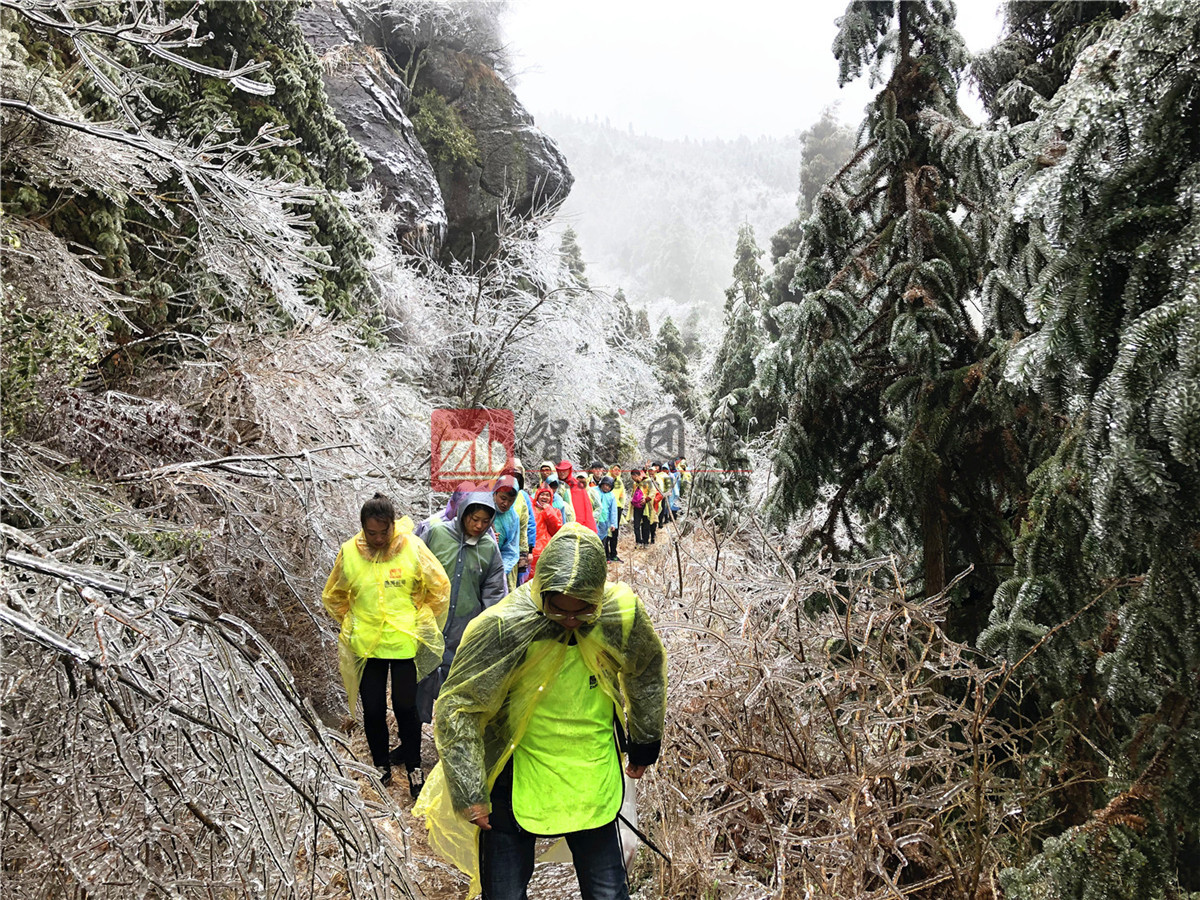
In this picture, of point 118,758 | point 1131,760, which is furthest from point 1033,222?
point 118,758

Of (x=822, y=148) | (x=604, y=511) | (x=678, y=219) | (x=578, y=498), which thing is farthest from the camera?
(x=678, y=219)

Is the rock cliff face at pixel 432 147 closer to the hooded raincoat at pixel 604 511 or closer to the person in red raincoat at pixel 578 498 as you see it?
the hooded raincoat at pixel 604 511

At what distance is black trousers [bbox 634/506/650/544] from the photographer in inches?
736

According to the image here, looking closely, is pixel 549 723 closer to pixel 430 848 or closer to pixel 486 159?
pixel 430 848

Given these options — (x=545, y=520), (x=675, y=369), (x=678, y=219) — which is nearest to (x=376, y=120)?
(x=545, y=520)

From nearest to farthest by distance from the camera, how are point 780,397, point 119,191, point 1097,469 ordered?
point 1097,469
point 119,191
point 780,397

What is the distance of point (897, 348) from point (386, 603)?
3295mm

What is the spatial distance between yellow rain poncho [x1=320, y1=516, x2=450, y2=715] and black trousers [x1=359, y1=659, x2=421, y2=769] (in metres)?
0.06

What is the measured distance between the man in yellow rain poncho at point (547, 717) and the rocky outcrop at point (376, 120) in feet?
46.2

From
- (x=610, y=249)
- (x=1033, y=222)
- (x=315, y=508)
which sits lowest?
(x=610, y=249)

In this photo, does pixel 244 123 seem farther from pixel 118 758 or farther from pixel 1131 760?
pixel 1131 760

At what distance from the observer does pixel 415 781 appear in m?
4.76

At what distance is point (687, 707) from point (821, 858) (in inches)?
39.1

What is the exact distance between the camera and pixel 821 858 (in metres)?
2.57
